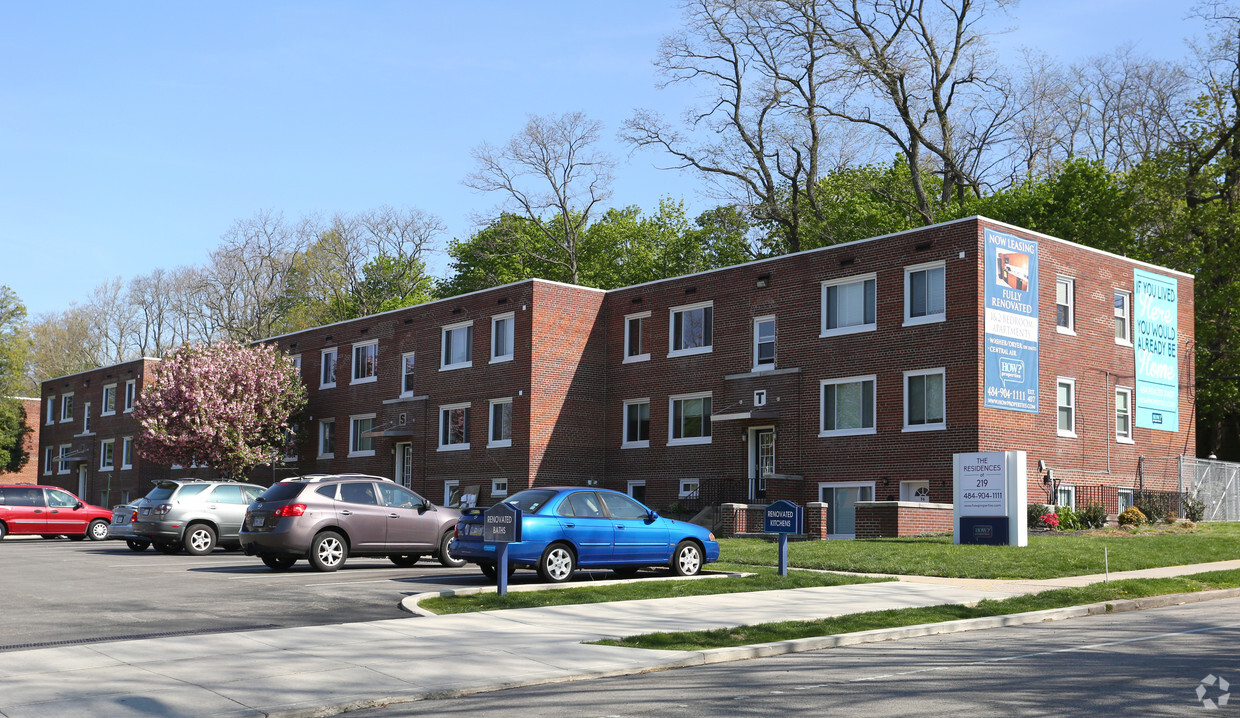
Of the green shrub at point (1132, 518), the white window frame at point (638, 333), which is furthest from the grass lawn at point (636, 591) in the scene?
the white window frame at point (638, 333)

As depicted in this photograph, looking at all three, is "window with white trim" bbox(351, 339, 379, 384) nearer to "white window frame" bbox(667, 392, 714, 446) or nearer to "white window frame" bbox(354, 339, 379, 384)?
"white window frame" bbox(354, 339, 379, 384)

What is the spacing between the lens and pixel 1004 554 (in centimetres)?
2236

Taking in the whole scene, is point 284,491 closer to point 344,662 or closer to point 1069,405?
point 344,662

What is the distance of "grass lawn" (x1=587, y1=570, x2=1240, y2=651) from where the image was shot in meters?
12.6

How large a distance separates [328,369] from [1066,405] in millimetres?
29281

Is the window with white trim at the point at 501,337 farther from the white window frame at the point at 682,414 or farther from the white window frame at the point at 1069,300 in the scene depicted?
the white window frame at the point at 1069,300

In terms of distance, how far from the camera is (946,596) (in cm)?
1702

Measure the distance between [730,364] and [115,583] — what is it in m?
21.3

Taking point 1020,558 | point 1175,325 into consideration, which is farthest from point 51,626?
point 1175,325

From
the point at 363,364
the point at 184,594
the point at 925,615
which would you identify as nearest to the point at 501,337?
the point at 363,364

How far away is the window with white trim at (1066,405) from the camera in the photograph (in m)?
32.6

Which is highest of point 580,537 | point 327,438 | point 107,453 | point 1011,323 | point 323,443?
point 1011,323

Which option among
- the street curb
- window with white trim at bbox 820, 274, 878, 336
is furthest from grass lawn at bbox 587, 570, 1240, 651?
window with white trim at bbox 820, 274, 878, 336

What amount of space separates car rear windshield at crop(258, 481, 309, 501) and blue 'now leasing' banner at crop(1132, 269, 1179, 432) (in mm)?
24827
